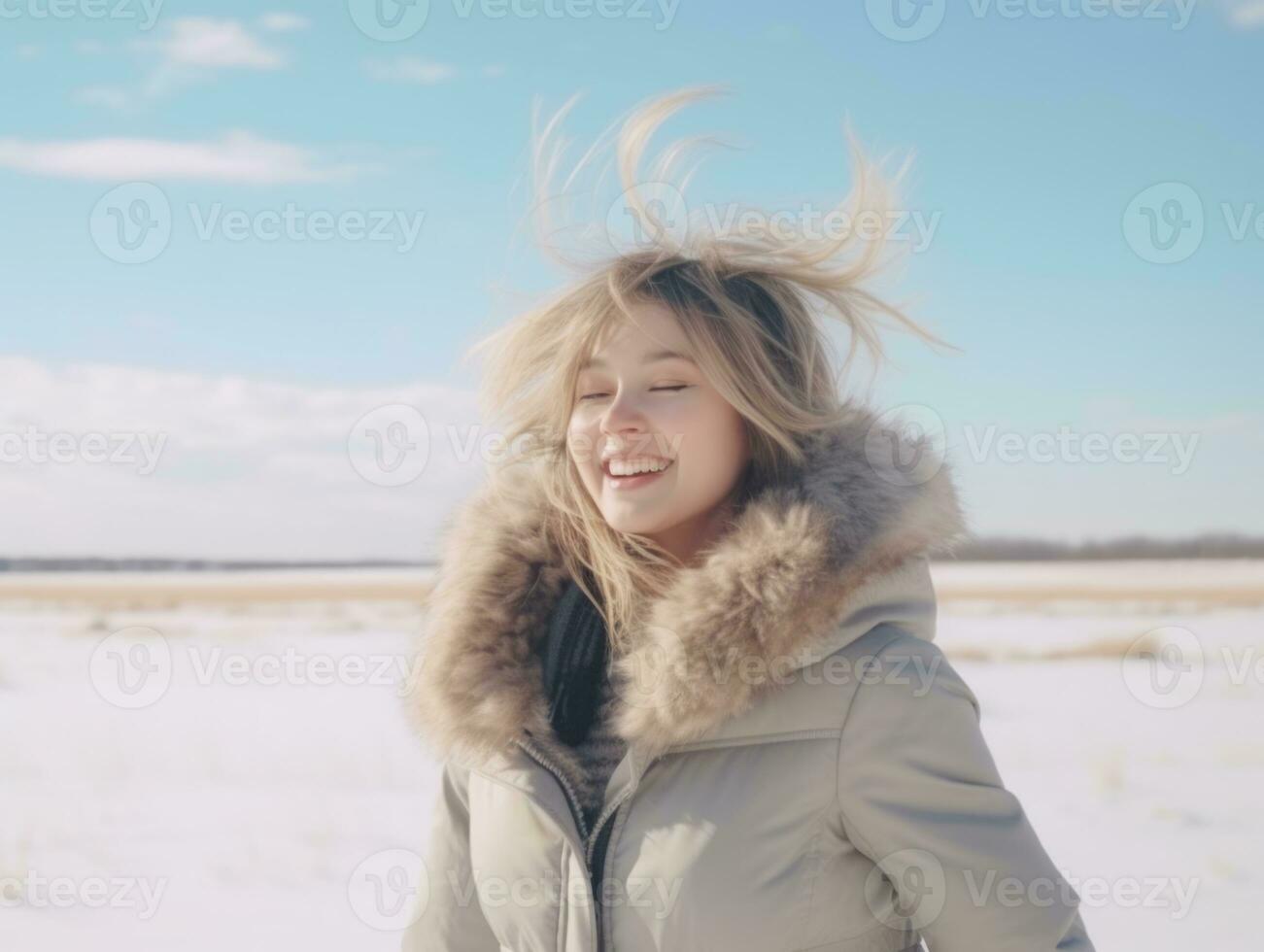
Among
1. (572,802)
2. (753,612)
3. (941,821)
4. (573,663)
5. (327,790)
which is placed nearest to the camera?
(941,821)

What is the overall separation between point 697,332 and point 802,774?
0.63 m

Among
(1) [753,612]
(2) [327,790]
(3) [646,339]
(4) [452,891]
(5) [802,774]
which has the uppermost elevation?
(3) [646,339]

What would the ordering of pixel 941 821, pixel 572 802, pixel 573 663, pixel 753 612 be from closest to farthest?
pixel 941 821 < pixel 753 612 < pixel 572 802 < pixel 573 663

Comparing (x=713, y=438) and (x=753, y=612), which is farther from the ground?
(x=713, y=438)

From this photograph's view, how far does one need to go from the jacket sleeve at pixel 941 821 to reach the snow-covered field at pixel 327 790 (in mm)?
826

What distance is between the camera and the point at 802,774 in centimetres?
153

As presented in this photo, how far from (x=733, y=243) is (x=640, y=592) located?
0.55m

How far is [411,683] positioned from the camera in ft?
6.34

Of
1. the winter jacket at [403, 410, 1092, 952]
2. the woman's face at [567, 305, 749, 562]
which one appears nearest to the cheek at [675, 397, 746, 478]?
Answer: the woman's face at [567, 305, 749, 562]

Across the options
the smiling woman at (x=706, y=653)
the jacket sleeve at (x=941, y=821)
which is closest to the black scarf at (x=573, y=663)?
the smiling woman at (x=706, y=653)

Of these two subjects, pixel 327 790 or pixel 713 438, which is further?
pixel 327 790

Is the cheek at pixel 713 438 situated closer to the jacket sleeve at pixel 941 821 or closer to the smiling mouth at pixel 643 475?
the smiling mouth at pixel 643 475

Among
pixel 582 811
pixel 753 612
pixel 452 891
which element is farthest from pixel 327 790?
pixel 753 612

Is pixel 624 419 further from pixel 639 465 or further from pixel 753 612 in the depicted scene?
pixel 753 612
